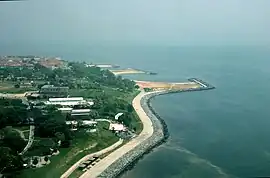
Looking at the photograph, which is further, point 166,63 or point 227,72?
point 166,63

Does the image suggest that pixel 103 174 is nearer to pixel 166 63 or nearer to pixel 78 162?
pixel 78 162

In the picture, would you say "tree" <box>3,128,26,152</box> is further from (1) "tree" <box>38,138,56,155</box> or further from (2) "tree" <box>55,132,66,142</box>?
(2) "tree" <box>55,132,66,142</box>

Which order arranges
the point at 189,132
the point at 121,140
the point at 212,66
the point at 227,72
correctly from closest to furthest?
1. the point at 121,140
2. the point at 189,132
3. the point at 227,72
4. the point at 212,66

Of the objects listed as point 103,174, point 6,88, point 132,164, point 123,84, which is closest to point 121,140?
point 132,164

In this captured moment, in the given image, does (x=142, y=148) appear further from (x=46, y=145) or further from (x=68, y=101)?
(x=68, y=101)

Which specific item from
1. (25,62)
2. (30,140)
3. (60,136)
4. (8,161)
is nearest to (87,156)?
(60,136)

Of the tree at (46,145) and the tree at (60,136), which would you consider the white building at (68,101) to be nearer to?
the tree at (60,136)

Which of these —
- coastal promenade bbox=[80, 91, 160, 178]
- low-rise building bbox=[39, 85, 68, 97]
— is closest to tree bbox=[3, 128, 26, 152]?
coastal promenade bbox=[80, 91, 160, 178]
